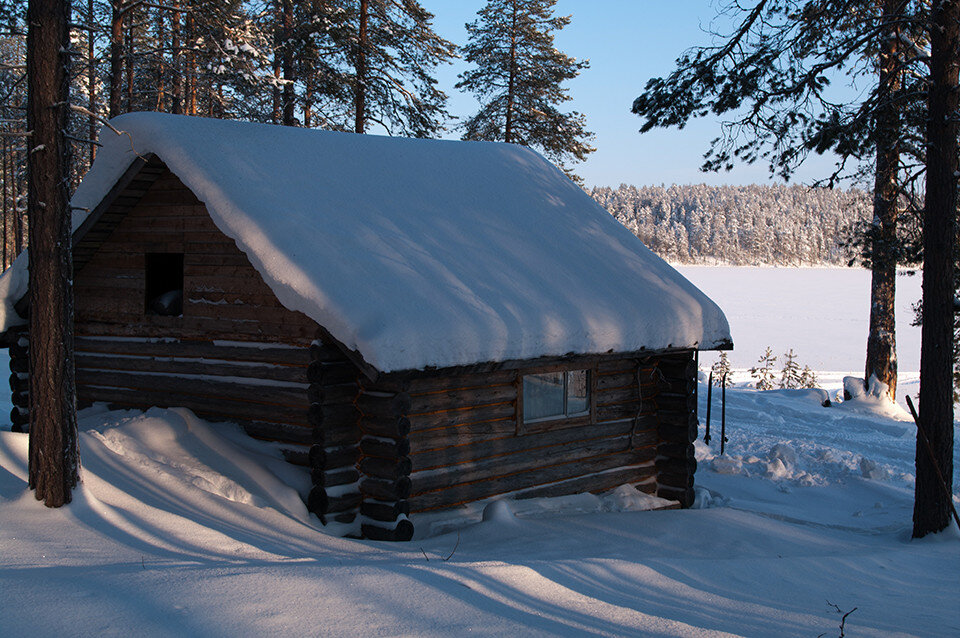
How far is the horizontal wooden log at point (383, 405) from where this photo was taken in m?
Answer: 8.16

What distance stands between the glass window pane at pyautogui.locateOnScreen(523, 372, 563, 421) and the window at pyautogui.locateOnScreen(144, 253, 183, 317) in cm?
474

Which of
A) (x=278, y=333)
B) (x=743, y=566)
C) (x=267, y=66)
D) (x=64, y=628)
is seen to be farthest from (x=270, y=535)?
(x=267, y=66)

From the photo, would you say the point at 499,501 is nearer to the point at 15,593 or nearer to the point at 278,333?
the point at 278,333

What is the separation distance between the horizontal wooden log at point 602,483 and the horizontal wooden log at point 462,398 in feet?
4.35

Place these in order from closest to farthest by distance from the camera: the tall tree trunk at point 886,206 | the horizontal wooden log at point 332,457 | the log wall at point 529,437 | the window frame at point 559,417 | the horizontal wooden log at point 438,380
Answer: the horizontal wooden log at point 438,380 → the horizontal wooden log at point 332,457 → the log wall at point 529,437 → the window frame at point 559,417 → the tall tree trunk at point 886,206

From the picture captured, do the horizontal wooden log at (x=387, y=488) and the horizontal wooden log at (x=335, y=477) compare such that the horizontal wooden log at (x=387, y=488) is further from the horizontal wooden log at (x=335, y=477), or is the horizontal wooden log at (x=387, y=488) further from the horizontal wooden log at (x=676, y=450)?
the horizontal wooden log at (x=676, y=450)

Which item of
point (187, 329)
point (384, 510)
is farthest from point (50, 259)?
point (384, 510)

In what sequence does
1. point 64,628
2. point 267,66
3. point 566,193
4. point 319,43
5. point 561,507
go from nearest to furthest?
point 64,628, point 561,507, point 566,193, point 267,66, point 319,43

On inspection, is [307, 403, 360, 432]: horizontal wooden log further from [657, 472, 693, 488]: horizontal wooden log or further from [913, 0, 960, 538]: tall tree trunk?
[913, 0, 960, 538]: tall tree trunk

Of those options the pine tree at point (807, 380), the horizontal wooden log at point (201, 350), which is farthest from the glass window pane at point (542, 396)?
the pine tree at point (807, 380)

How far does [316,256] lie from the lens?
8.18 m

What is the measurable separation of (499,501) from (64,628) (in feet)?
17.7

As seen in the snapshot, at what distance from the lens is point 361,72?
74.6 ft

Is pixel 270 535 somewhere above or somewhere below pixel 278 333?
below
